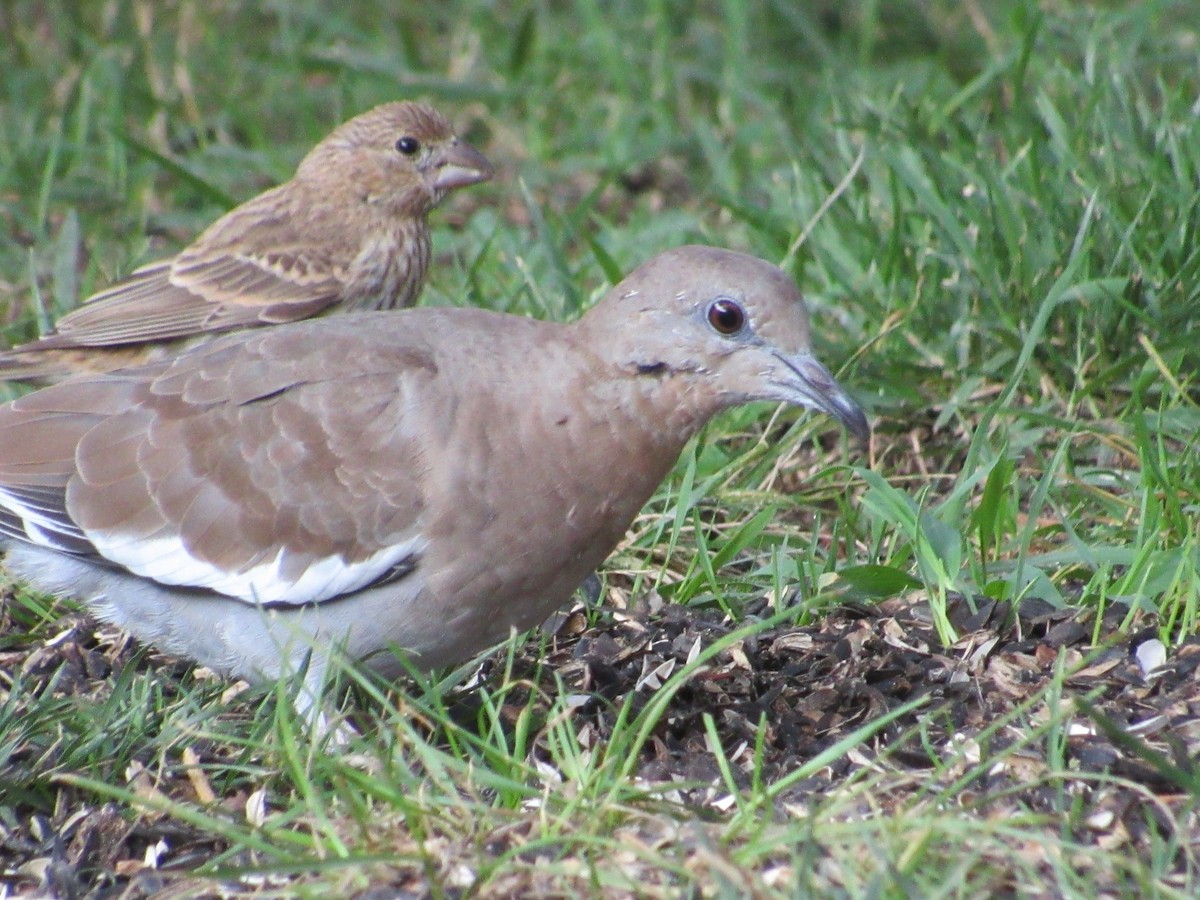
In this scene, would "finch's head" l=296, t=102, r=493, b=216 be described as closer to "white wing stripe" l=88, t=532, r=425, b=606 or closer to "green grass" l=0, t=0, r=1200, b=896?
"green grass" l=0, t=0, r=1200, b=896

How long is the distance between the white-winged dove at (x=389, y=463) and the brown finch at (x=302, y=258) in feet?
4.12

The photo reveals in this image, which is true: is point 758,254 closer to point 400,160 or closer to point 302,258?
point 400,160

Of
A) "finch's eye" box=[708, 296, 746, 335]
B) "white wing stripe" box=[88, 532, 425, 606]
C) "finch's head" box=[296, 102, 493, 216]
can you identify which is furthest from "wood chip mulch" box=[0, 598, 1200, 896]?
"finch's head" box=[296, 102, 493, 216]

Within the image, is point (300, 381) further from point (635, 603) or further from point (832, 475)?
point (832, 475)

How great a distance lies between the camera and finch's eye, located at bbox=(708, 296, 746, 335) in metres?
3.33

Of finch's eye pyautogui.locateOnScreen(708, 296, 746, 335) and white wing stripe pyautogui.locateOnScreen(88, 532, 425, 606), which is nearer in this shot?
finch's eye pyautogui.locateOnScreen(708, 296, 746, 335)

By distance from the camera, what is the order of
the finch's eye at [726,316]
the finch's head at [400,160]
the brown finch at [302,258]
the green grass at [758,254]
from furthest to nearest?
the finch's head at [400,160] < the brown finch at [302,258] < the finch's eye at [726,316] < the green grass at [758,254]

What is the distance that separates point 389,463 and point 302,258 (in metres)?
2.07

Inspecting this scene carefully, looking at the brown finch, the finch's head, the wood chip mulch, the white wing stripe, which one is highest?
the finch's head

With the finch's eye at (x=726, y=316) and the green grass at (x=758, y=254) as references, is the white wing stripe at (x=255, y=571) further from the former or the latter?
the finch's eye at (x=726, y=316)

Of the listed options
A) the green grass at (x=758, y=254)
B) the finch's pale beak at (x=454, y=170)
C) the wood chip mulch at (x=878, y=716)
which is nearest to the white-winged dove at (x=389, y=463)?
the green grass at (x=758, y=254)

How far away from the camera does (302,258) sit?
5383mm

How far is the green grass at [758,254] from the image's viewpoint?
114 inches

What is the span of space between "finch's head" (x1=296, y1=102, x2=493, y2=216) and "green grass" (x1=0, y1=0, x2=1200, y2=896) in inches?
9.9
